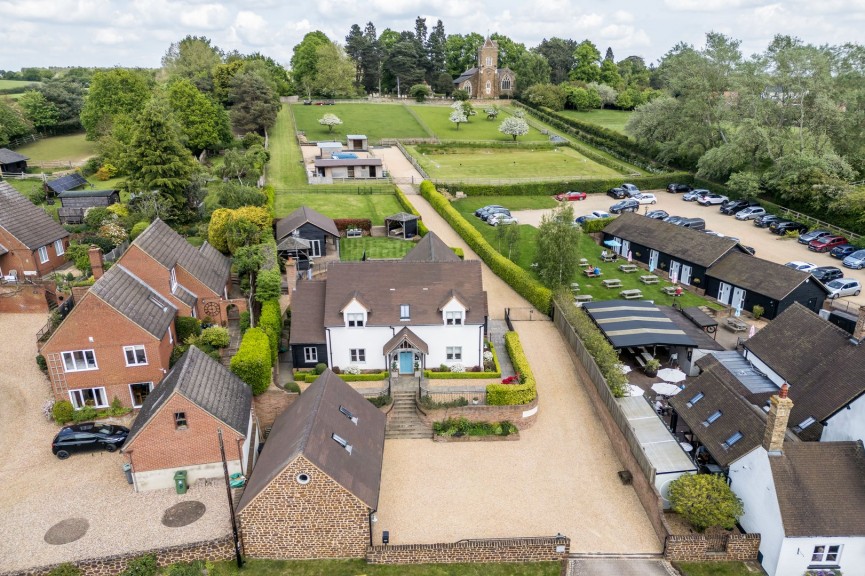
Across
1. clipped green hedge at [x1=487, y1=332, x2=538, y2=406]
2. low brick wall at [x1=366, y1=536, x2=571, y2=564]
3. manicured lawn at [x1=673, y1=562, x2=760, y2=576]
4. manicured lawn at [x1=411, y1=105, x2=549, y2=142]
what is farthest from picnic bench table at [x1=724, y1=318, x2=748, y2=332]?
manicured lawn at [x1=411, y1=105, x2=549, y2=142]

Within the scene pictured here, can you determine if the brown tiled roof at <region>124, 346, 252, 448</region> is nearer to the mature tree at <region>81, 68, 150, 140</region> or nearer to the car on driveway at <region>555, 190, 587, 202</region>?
the car on driveway at <region>555, 190, 587, 202</region>

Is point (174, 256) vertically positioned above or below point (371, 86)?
below

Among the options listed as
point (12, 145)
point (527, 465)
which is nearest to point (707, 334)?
point (527, 465)

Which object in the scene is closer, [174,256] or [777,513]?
[777,513]

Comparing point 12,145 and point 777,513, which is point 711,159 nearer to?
point 777,513

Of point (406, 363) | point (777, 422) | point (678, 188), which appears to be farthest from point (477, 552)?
point (678, 188)
